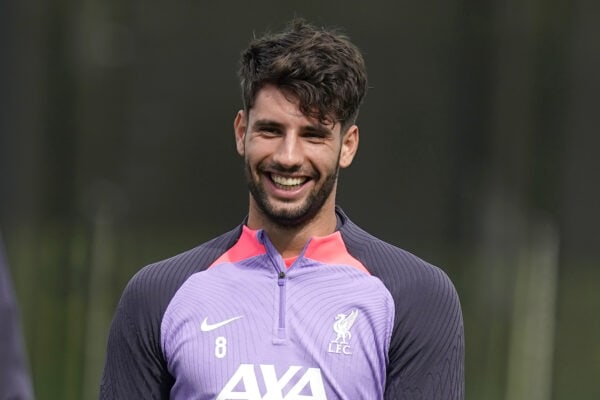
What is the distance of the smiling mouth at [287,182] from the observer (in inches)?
108

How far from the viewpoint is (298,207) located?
9.09ft

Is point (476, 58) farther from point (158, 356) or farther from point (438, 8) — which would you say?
point (158, 356)

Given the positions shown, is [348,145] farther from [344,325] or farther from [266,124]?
[344,325]

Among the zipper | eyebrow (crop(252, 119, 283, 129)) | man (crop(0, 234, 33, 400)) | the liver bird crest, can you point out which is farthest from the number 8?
man (crop(0, 234, 33, 400))

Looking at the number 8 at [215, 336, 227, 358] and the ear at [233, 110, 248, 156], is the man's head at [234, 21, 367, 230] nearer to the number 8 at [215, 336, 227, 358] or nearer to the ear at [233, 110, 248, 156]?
the ear at [233, 110, 248, 156]

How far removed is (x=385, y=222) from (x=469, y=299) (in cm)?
47

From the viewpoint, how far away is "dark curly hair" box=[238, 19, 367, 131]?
108 inches

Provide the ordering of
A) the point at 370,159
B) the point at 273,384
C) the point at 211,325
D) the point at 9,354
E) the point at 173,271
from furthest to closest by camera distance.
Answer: the point at 370,159, the point at 173,271, the point at 211,325, the point at 273,384, the point at 9,354

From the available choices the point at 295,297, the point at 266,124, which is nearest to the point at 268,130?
the point at 266,124

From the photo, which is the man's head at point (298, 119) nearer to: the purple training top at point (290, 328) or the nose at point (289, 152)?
the nose at point (289, 152)

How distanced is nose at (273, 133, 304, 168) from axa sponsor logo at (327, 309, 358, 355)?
0.32 m

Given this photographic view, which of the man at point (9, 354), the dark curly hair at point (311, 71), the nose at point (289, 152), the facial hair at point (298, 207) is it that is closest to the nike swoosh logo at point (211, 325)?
the facial hair at point (298, 207)

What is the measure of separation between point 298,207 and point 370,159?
9.30 ft

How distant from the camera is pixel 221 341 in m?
Answer: 2.73
